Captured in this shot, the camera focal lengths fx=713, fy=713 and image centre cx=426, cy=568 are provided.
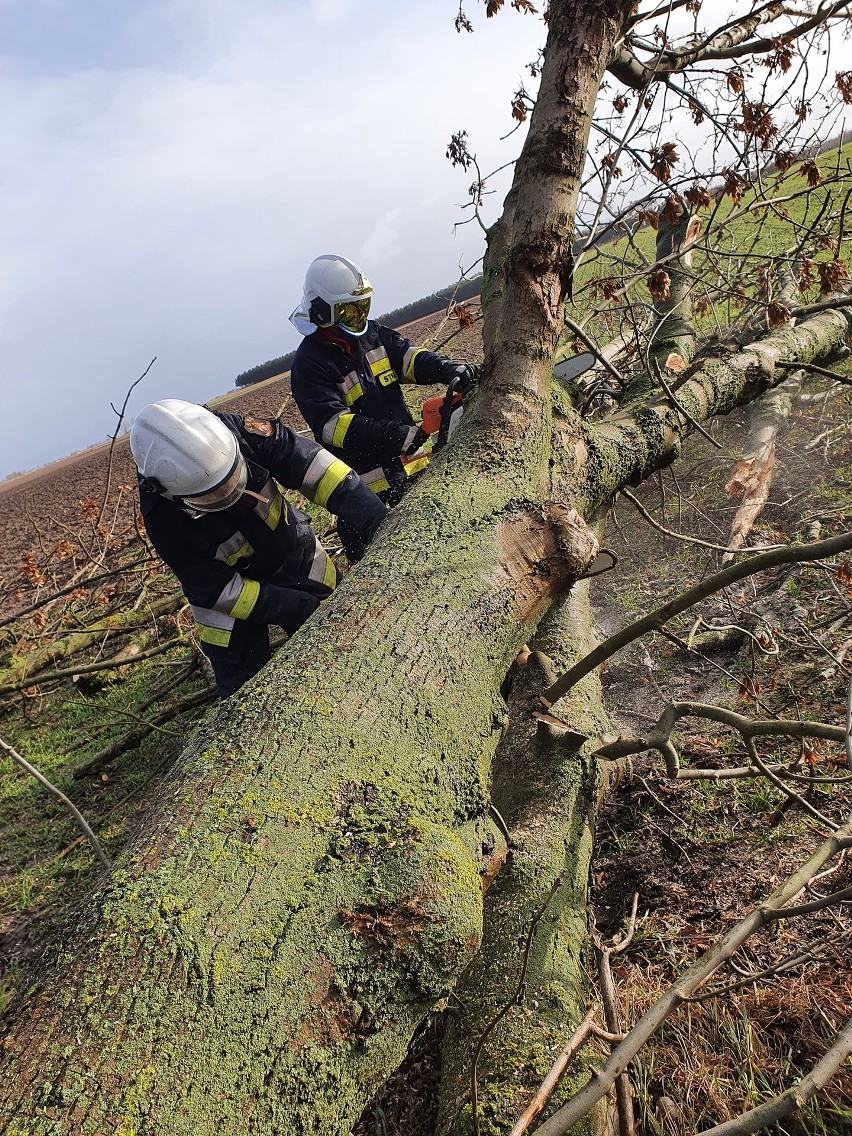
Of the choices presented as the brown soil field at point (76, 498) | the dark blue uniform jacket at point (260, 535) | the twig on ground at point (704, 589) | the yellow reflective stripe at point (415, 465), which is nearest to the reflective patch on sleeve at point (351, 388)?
the yellow reflective stripe at point (415, 465)

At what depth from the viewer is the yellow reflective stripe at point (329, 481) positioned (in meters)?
2.82

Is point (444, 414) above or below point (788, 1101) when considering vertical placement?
above

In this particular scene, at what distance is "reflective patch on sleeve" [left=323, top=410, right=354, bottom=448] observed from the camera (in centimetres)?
356

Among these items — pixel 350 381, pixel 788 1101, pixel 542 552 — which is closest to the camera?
pixel 788 1101

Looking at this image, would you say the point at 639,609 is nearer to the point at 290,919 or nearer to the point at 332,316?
the point at 332,316

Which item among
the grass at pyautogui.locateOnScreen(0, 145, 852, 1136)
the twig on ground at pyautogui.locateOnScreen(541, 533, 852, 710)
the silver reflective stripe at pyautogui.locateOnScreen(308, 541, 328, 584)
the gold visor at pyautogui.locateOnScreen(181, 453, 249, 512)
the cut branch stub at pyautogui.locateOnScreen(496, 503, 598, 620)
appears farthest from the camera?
the silver reflective stripe at pyautogui.locateOnScreen(308, 541, 328, 584)

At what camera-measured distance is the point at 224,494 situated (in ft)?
8.39

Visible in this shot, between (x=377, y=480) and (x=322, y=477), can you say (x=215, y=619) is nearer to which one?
(x=322, y=477)

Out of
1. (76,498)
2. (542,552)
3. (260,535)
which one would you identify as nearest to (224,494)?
(260,535)

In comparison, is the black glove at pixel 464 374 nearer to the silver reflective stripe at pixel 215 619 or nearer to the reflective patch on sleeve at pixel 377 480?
the reflective patch on sleeve at pixel 377 480

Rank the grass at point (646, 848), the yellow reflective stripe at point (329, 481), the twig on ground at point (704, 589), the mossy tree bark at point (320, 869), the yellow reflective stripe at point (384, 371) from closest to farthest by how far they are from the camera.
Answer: the mossy tree bark at point (320, 869) < the twig on ground at point (704, 589) < the grass at point (646, 848) < the yellow reflective stripe at point (329, 481) < the yellow reflective stripe at point (384, 371)

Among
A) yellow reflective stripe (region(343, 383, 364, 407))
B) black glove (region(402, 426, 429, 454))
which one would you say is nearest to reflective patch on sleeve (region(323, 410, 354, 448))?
yellow reflective stripe (region(343, 383, 364, 407))

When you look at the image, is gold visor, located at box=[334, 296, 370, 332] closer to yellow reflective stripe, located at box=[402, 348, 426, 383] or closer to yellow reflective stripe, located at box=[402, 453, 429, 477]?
yellow reflective stripe, located at box=[402, 348, 426, 383]

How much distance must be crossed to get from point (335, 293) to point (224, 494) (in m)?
1.52
